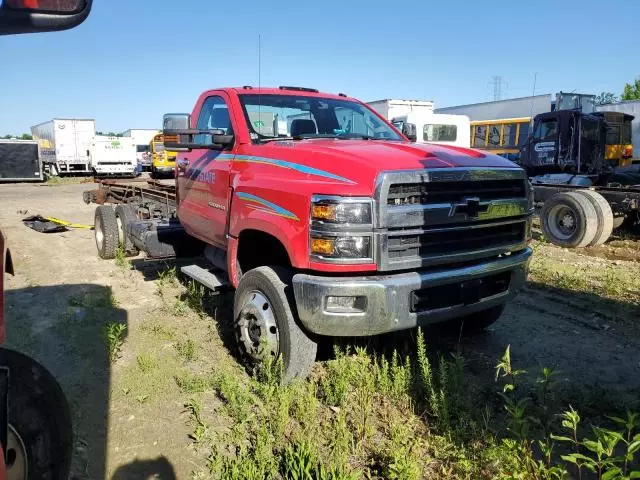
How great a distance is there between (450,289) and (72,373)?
3093 millimetres

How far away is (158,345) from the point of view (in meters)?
4.79

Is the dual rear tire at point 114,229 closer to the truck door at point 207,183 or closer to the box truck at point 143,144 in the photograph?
the truck door at point 207,183

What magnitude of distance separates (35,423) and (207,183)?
2.95 meters

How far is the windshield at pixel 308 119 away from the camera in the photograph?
4602 millimetres

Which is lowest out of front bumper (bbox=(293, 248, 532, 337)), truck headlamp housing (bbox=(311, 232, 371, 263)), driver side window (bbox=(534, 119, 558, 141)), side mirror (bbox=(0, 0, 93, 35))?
front bumper (bbox=(293, 248, 532, 337))

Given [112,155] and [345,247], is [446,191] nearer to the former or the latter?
[345,247]

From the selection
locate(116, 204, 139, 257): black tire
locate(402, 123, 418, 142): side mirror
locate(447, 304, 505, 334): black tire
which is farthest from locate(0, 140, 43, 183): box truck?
locate(447, 304, 505, 334): black tire

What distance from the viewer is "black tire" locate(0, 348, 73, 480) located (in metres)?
2.10

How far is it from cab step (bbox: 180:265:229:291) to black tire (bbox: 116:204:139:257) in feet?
10.4

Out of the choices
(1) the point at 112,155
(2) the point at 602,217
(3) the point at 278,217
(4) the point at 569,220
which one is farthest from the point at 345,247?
(1) the point at 112,155

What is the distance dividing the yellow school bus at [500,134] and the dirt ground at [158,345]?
15.0 metres

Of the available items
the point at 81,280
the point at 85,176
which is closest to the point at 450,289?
the point at 81,280

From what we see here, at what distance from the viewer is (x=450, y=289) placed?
3523 millimetres

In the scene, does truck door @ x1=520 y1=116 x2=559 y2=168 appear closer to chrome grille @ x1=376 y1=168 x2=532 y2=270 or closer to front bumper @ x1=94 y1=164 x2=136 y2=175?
chrome grille @ x1=376 y1=168 x2=532 y2=270
